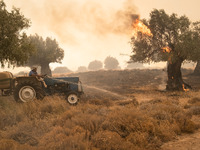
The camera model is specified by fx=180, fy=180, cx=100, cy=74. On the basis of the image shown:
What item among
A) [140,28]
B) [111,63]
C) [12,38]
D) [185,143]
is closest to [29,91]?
[12,38]

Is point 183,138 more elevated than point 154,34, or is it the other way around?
point 154,34

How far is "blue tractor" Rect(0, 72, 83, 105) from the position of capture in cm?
1137

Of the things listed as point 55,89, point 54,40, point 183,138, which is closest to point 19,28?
point 55,89

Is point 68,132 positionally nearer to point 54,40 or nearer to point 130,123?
point 130,123

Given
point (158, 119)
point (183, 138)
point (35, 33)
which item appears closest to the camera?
point (183, 138)

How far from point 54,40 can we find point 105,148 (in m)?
38.9

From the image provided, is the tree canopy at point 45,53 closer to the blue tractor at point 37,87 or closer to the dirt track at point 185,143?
the blue tractor at point 37,87

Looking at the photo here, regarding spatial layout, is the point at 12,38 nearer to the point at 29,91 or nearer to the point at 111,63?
the point at 29,91

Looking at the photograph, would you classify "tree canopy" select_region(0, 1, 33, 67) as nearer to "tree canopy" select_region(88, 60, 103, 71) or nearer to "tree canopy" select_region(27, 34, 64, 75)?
"tree canopy" select_region(27, 34, 64, 75)

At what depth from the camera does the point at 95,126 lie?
612cm

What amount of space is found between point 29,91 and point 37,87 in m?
0.57

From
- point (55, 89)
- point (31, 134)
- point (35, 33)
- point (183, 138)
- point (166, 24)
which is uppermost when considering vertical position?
point (35, 33)

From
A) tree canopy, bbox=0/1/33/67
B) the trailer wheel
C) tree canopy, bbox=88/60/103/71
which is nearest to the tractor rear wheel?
the trailer wheel

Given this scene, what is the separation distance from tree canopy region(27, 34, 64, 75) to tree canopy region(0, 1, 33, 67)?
22519 millimetres
